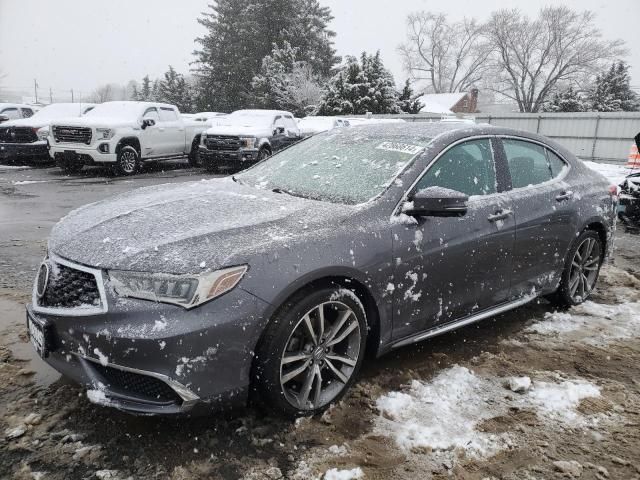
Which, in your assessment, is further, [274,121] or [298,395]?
[274,121]

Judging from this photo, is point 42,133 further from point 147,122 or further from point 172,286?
point 172,286

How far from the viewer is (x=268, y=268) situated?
246 centimetres

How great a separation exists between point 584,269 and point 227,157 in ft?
35.8

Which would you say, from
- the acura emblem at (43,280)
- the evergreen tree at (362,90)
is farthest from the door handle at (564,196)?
the evergreen tree at (362,90)

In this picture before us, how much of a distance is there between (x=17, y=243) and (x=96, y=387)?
4477 millimetres

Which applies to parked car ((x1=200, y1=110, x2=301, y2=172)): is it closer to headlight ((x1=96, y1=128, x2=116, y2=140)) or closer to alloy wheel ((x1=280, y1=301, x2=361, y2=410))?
headlight ((x1=96, y1=128, x2=116, y2=140))

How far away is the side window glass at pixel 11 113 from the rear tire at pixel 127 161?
5700 mm

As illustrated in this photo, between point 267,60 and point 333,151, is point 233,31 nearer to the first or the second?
point 267,60

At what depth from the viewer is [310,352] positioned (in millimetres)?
2729

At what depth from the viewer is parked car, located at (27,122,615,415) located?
2.34 m

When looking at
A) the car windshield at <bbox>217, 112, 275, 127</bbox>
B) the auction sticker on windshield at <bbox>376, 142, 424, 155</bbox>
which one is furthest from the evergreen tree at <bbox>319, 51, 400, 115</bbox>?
the auction sticker on windshield at <bbox>376, 142, 424, 155</bbox>

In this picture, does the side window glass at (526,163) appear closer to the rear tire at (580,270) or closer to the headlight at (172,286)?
the rear tire at (580,270)

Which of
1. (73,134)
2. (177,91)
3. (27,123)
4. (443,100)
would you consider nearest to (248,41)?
(177,91)

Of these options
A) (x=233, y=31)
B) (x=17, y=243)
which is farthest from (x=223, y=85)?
(x=17, y=243)
